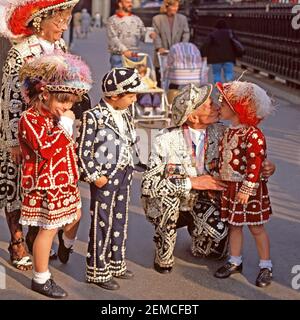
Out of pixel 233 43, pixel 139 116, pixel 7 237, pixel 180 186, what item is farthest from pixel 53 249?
pixel 233 43

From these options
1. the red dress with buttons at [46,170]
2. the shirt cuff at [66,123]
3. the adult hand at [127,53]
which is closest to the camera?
the red dress with buttons at [46,170]

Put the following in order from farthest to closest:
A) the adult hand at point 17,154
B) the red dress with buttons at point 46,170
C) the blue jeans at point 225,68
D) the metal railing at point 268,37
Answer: the metal railing at point 268,37 → the blue jeans at point 225,68 → the adult hand at point 17,154 → the red dress with buttons at point 46,170

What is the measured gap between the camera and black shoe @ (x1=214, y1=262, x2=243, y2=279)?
4.80m

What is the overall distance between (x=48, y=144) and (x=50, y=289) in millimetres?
896

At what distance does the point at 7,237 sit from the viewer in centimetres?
557

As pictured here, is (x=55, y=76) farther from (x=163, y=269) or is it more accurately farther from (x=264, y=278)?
(x=264, y=278)

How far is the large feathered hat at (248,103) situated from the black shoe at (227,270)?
95 cm

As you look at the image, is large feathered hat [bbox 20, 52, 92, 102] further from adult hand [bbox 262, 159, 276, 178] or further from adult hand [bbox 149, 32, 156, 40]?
adult hand [bbox 149, 32, 156, 40]

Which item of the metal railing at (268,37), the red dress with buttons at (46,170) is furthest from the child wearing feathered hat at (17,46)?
the metal railing at (268,37)

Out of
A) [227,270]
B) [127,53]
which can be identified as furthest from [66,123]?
[127,53]

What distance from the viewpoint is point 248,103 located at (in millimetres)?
4605

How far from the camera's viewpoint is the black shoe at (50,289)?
4.39 metres

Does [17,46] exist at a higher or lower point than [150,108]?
higher

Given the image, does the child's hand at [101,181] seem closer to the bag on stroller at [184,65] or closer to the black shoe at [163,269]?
the black shoe at [163,269]
